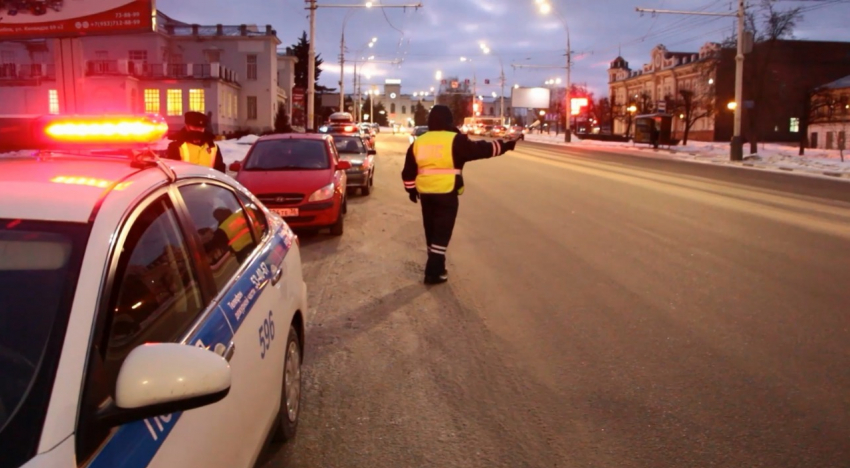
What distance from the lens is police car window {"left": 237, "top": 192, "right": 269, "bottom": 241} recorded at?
4578 millimetres

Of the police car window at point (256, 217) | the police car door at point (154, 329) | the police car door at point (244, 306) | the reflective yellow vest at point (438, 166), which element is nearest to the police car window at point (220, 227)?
the police car door at point (244, 306)

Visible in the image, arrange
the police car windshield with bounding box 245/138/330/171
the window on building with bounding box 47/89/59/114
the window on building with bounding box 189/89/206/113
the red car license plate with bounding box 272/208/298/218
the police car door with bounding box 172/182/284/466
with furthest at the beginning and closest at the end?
1. the window on building with bounding box 189/89/206/113
2. the window on building with bounding box 47/89/59/114
3. the police car windshield with bounding box 245/138/330/171
4. the red car license plate with bounding box 272/208/298/218
5. the police car door with bounding box 172/182/284/466

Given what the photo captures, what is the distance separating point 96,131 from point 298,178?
8372 mm

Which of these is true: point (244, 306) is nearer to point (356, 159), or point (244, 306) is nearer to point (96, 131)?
point (96, 131)

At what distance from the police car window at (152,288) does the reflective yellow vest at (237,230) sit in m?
0.78

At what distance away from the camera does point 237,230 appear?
13.9 ft

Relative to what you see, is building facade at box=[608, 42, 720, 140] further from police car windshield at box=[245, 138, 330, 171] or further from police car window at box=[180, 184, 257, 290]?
police car window at box=[180, 184, 257, 290]

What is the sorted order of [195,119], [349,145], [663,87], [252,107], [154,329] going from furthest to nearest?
[663,87], [252,107], [349,145], [195,119], [154,329]

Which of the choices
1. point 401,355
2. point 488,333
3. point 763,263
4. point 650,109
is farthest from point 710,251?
point 650,109

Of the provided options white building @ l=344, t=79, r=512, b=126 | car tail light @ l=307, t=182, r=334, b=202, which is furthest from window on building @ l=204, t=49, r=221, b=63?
white building @ l=344, t=79, r=512, b=126

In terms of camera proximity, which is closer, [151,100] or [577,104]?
[151,100]

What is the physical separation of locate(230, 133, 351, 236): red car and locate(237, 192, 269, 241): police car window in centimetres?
→ 698

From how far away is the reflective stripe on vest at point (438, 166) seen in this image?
8617mm

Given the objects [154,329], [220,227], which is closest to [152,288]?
[154,329]
